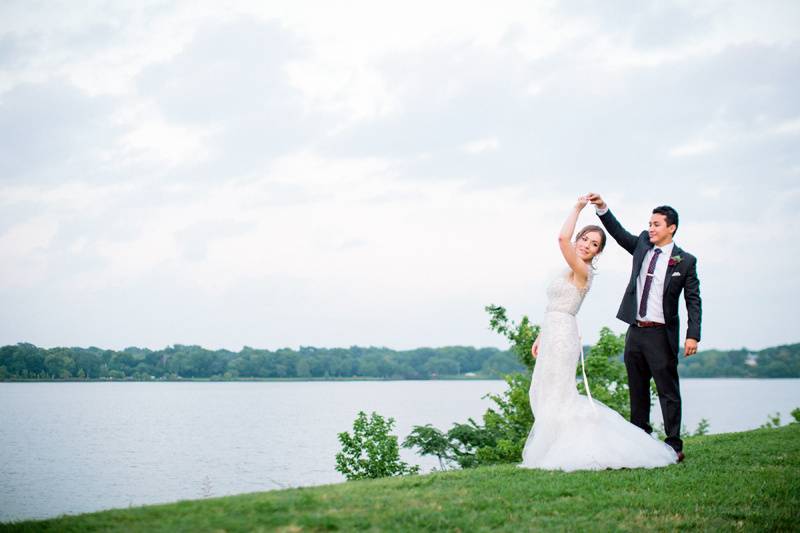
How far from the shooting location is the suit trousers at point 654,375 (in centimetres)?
757

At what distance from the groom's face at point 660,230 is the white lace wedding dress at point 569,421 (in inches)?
38.3

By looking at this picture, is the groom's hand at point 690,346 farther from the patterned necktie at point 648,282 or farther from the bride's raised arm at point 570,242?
the bride's raised arm at point 570,242

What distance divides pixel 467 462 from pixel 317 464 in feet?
44.7

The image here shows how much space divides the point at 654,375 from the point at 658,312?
703 millimetres

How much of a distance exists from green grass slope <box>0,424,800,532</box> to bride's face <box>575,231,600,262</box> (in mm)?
2380

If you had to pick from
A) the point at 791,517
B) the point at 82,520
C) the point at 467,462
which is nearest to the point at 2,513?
the point at 467,462

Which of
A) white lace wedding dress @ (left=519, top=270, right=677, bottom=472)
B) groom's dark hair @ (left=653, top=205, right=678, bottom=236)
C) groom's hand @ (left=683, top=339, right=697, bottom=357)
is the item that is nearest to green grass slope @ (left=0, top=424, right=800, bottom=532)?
white lace wedding dress @ (left=519, top=270, right=677, bottom=472)

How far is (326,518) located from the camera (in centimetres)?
458

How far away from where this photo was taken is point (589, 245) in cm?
771

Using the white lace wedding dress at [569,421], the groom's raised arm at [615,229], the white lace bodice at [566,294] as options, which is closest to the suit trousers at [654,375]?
the white lace wedding dress at [569,421]

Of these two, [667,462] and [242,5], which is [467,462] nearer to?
[667,462]

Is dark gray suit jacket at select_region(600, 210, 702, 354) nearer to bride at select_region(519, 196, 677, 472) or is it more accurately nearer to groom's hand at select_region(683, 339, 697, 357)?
groom's hand at select_region(683, 339, 697, 357)

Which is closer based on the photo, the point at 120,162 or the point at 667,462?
the point at 667,462

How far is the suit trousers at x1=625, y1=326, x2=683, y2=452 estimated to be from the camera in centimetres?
757
